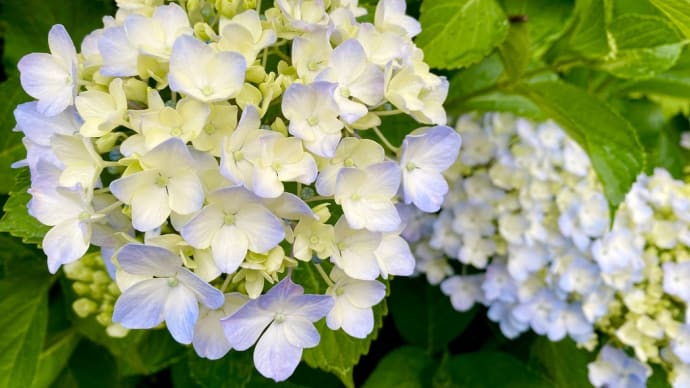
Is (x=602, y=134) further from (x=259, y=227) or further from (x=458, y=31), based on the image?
(x=259, y=227)

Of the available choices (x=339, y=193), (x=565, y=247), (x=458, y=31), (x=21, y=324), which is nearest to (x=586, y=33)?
(x=458, y=31)

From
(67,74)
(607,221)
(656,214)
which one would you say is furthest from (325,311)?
(656,214)

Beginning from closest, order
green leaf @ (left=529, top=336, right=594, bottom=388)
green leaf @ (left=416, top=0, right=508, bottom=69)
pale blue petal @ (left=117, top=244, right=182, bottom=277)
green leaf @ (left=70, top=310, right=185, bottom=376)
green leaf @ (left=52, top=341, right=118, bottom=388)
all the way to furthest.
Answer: pale blue petal @ (left=117, top=244, right=182, bottom=277) < green leaf @ (left=416, top=0, right=508, bottom=69) < green leaf @ (left=70, top=310, right=185, bottom=376) < green leaf @ (left=52, top=341, right=118, bottom=388) < green leaf @ (left=529, top=336, right=594, bottom=388)

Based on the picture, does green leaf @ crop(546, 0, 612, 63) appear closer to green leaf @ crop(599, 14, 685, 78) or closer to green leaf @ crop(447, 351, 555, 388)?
green leaf @ crop(599, 14, 685, 78)

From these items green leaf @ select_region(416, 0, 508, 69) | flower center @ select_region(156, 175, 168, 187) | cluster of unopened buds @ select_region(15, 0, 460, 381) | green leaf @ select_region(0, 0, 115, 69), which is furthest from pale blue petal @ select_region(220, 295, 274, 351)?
green leaf @ select_region(0, 0, 115, 69)

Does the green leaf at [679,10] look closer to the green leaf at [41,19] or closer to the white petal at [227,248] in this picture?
the white petal at [227,248]

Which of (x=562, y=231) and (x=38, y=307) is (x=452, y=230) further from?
(x=38, y=307)

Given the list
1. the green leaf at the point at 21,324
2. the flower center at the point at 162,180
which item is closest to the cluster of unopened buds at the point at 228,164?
the flower center at the point at 162,180
